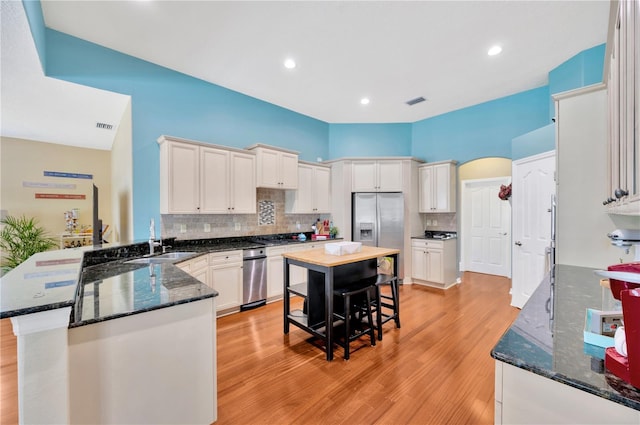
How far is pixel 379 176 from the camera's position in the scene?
16.6 ft

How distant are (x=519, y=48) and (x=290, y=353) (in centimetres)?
425

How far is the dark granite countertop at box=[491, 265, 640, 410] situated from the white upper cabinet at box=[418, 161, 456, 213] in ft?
11.3

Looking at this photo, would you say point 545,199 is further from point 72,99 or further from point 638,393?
point 72,99

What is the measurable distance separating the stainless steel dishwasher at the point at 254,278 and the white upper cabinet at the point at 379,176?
229cm

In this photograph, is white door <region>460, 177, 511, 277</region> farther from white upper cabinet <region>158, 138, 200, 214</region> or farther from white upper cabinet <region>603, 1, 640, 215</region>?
white upper cabinet <region>158, 138, 200, 214</region>

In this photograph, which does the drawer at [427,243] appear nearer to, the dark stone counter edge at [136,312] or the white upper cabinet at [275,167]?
the white upper cabinet at [275,167]

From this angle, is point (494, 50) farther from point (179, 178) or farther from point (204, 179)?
point (179, 178)

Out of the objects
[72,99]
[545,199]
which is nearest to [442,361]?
[545,199]

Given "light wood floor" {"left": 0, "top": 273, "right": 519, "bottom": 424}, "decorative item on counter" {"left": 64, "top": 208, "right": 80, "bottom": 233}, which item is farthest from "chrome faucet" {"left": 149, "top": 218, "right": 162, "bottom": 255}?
"decorative item on counter" {"left": 64, "top": 208, "right": 80, "bottom": 233}

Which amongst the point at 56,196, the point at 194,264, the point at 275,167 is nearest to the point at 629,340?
the point at 194,264

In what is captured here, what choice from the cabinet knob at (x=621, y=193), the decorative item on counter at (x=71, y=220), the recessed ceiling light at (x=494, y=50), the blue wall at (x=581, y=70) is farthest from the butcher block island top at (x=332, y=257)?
the decorative item on counter at (x=71, y=220)

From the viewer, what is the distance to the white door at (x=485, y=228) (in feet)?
18.3

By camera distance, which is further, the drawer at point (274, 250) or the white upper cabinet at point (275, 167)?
the white upper cabinet at point (275, 167)

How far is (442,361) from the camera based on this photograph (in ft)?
7.97
